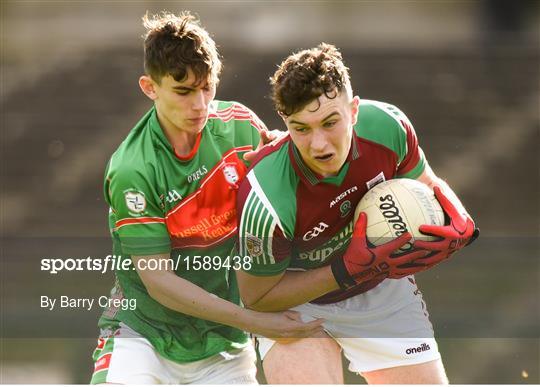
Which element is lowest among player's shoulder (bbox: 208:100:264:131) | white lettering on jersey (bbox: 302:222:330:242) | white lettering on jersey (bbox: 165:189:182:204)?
white lettering on jersey (bbox: 302:222:330:242)

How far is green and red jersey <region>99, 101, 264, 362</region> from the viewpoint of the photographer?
4.77 m

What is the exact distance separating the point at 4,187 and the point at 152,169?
9164mm

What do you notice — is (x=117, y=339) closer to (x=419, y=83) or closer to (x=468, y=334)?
(x=468, y=334)

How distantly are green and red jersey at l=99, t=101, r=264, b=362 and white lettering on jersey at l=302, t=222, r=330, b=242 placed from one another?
390 mm

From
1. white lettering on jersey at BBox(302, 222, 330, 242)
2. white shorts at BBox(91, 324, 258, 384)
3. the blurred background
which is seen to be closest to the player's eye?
white lettering on jersey at BBox(302, 222, 330, 242)

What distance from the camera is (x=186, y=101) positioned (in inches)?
186

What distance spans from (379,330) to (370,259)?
0.66m

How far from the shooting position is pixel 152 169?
4762mm

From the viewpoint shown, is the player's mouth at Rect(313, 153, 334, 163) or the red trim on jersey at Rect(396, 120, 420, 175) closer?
the player's mouth at Rect(313, 153, 334, 163)

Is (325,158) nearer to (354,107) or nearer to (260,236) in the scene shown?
(354,107)

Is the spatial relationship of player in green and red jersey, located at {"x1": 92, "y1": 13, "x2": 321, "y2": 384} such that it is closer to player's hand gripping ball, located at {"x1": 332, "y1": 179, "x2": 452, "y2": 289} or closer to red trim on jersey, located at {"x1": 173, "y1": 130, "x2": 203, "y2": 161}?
red trim on jersey, located at {"x1": 173, "y1": 130, "x2": 203, "y2": 161}

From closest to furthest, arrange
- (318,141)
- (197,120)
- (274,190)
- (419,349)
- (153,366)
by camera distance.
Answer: (318,141) → (274,190) → (197,120) → (153,366) → (419,349)

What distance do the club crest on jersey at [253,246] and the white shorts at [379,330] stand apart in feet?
1.73

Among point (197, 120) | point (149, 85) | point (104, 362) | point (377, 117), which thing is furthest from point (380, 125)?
point (104, 362)
